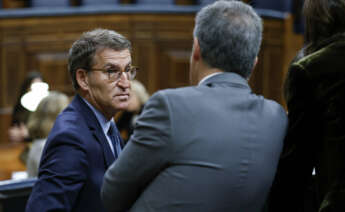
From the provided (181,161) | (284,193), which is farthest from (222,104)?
(284,193)

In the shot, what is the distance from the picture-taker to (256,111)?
1194 millimetres

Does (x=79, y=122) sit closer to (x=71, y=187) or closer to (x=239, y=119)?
(x=71, y=187)

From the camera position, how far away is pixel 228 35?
1.17m

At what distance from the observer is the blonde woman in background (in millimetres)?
3143

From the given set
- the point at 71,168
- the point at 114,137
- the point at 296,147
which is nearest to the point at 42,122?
the point at 114,137

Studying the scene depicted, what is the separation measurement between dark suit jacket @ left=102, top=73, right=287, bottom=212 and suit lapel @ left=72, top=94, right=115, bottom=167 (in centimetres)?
25

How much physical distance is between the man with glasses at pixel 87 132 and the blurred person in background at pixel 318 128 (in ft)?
1.61

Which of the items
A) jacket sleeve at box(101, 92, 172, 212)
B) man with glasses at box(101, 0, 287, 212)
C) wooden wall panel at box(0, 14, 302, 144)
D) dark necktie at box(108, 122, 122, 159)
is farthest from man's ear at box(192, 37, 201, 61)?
wooden wall panel at box(0, 14, 302, 144)

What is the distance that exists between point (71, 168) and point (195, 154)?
37 cm

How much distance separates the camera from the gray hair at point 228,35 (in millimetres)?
1173

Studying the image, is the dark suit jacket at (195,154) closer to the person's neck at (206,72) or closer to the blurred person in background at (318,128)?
the person's neck at (206,72)

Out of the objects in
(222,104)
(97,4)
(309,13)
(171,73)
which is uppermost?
(309,13)

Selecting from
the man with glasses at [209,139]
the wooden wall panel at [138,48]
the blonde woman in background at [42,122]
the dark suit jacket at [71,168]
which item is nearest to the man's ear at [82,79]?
the dark suit jacket at [71,168]

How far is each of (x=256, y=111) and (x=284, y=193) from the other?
331mm
